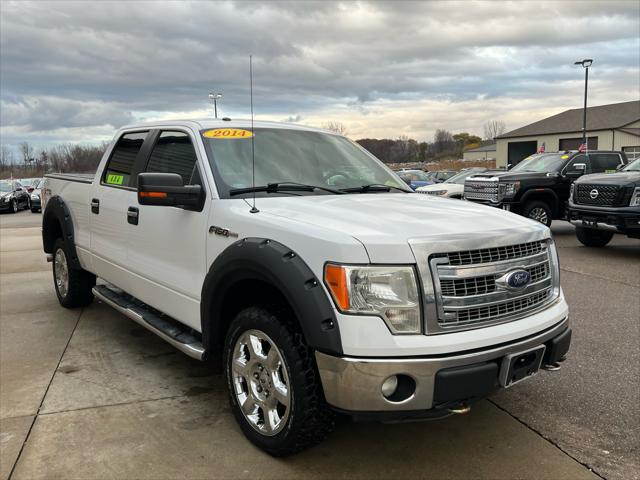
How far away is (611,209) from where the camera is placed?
9312mm

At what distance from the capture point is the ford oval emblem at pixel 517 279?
9.29ft

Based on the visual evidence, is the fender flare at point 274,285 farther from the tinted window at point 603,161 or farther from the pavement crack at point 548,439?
the tinted window at point 603,161

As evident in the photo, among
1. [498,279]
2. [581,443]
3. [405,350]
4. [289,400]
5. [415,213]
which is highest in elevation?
[415,213]

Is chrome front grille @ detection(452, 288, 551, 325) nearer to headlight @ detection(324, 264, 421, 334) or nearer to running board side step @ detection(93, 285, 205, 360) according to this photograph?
headlight @ detection(324, 264, 421, 334)

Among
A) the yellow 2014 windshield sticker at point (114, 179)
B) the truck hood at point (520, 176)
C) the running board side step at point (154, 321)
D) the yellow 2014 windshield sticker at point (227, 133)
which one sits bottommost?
the running board side step at point (154, 321)

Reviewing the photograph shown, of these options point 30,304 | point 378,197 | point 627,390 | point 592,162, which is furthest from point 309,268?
point 592,162

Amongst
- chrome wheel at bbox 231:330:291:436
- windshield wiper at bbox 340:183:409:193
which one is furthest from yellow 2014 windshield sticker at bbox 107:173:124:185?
chrome wheel at bbox 231:330:291:436

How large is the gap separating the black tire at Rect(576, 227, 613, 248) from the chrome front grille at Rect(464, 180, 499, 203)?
2013 millimetres

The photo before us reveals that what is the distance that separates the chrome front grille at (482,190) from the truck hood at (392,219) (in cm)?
906

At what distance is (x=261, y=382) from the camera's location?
306cm

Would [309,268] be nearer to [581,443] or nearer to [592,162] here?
[581,443]

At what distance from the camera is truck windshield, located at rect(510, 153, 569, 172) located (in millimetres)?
12852

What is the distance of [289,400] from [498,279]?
1.22 m

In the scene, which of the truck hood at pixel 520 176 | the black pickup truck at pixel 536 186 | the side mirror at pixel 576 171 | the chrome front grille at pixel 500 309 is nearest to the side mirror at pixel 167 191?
the chrome front grille at pixel 500 309
